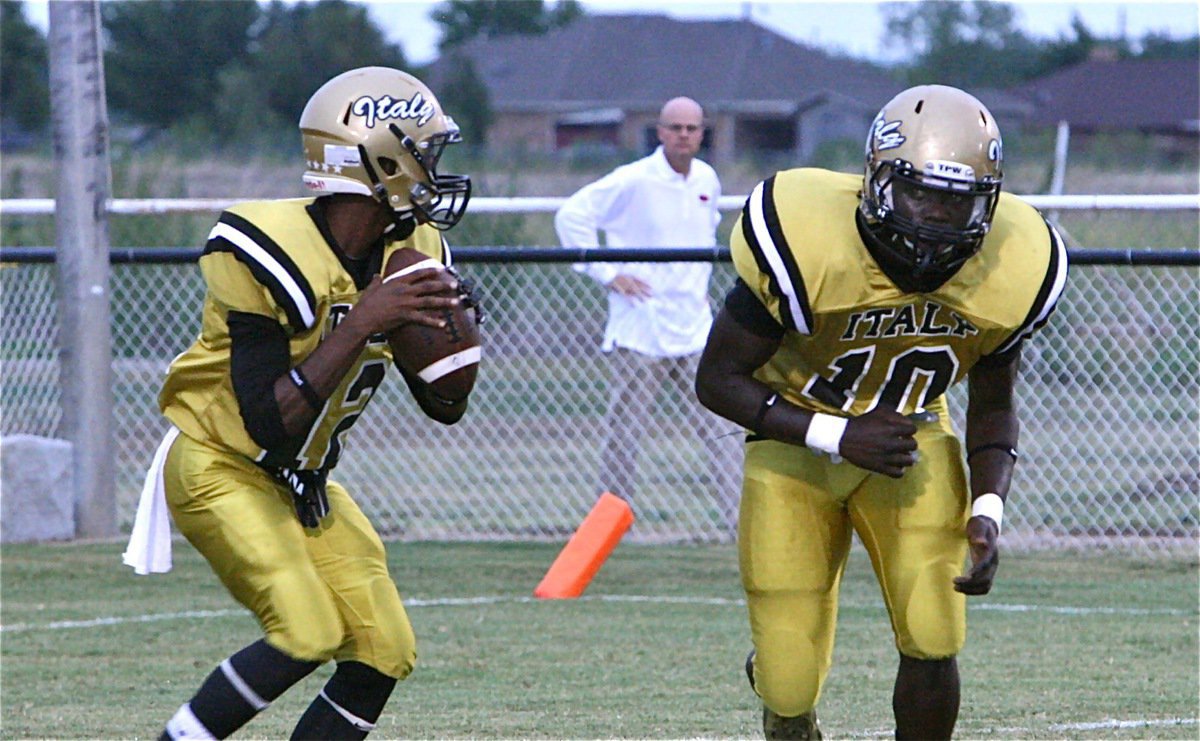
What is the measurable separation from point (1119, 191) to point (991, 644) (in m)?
27.4

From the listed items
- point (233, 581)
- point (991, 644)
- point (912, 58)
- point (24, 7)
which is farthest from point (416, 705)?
point (912, 58)

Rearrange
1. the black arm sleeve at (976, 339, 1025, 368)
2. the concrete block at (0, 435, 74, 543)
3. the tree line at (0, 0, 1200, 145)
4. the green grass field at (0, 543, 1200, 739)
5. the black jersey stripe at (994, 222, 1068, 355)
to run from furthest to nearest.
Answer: the tree line at (0, 0, 1200, 145) → the concrete block at (0, 435, 74, 543) → the green grass field at (0, 543, 1200, 739) → the black arm sleeve at (976, 339, 1025, 368) → the black jersey stripe at (994, 222, 1068, 355)

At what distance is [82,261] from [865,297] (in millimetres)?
5462

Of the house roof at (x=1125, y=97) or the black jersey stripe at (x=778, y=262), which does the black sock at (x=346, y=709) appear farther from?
the house roof at (x=1125, y=97)

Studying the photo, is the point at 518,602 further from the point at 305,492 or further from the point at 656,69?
the point at 656,69

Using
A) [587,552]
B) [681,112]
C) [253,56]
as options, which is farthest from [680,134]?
[253,56]

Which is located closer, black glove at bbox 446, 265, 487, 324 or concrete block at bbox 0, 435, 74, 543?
black glove at bbox 446, 265, 487, 324

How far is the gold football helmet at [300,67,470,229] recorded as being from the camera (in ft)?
13.5

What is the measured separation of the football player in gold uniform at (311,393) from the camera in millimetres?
3969

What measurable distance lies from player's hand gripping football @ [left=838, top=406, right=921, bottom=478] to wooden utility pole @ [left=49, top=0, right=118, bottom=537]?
540 cm

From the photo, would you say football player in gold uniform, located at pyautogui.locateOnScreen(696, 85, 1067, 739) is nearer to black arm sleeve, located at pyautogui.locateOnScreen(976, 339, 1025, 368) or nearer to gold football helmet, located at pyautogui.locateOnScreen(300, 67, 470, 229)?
black arm sleeve, located at pyautogui.locateOnScreen(976, 339, 1025, 368)

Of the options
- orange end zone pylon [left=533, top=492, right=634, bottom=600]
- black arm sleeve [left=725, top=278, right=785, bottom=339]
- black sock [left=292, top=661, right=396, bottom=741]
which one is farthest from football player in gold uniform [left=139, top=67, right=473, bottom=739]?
orange end zone pylon [left=533, top=492, right=634, bottom=600]

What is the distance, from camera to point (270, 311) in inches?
157

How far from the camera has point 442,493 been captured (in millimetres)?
9398
